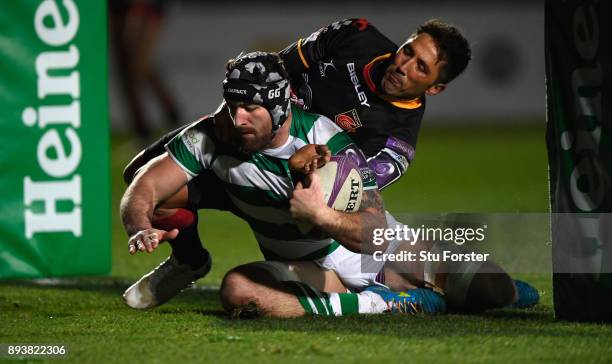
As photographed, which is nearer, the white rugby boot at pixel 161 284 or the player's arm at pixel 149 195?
the player's arm at pixel 149 195

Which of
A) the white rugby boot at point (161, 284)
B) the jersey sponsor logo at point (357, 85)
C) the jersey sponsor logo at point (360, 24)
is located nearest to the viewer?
the white rugby boot at point (161, 284)

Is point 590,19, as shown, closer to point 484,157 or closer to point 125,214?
point 125,214

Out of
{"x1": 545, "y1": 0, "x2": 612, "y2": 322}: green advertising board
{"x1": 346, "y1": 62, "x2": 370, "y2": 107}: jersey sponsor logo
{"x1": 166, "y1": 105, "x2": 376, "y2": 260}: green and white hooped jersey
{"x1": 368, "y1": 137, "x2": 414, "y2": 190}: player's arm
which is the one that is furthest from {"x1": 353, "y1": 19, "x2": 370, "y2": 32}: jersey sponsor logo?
{"x1": 545, "y1": 0, "x2": 612, "y2": 322}: green advertising board

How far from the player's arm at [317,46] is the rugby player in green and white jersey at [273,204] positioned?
2.80ft

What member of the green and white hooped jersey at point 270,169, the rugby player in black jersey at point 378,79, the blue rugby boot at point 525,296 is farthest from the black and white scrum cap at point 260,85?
the blue rugby boot at point 525,296

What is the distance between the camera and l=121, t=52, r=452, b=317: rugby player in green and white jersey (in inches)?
157

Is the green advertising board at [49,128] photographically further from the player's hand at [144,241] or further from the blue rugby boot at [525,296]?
the blue rugby boot at [525,296]

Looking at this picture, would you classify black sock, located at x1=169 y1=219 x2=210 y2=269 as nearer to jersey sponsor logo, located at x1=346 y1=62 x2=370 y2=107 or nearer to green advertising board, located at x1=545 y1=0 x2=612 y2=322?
jersey sponsor logo, located at x1=346 y1=62 x2=370 y2=107

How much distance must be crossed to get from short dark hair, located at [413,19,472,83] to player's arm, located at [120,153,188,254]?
1.47 m

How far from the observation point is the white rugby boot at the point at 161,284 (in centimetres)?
449

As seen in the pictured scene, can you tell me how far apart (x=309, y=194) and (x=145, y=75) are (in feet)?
26.7

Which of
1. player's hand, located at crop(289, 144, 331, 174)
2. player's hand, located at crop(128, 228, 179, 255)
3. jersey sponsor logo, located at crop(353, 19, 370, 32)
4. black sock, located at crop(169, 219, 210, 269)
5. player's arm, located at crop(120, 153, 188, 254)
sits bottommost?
black sock, located at crop(169, 219, 210, 269)

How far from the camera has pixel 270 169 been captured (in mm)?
4195

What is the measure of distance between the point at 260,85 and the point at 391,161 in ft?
3.34
